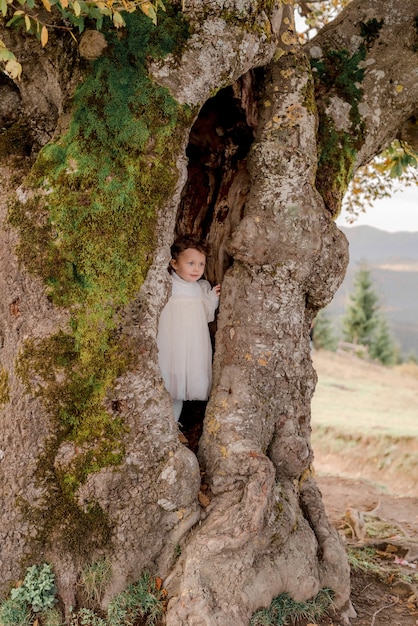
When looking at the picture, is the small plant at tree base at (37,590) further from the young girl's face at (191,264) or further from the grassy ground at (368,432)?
the grassy ground at (368,432)

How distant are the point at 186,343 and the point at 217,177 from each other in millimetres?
1538

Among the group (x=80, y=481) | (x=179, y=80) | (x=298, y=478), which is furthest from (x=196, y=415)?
(x=179, y=80)

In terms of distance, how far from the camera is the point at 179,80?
14.3 feet

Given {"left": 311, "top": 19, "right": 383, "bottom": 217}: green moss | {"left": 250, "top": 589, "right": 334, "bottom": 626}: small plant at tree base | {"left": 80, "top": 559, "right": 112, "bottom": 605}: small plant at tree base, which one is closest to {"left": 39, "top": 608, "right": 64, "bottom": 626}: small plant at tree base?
{"left": 80, "top": 559, "right": 112, "bottom": 605}: small plant at tree base

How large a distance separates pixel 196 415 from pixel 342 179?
2.38 m

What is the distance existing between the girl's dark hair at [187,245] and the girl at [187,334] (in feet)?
0.08

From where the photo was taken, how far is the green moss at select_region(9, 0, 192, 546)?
4223mm

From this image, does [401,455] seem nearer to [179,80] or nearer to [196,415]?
[196,415]

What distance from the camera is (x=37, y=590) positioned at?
4164 millimetres

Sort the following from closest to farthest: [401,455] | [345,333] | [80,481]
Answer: [80,481] → [401,455] → [345,333]

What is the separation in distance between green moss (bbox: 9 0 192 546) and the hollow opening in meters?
0.99

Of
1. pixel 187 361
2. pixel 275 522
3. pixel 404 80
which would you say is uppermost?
pixel 404 80

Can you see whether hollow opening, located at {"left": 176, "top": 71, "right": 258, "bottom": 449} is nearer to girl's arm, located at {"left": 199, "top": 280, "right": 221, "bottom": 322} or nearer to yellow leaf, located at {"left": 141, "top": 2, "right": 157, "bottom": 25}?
girl's arm, located at {"left": 199, "top": 280, "right": 221, "bottom": 322}

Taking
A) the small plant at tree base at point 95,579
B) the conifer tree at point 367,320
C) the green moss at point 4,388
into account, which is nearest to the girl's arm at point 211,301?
the green moss at point 4,388
